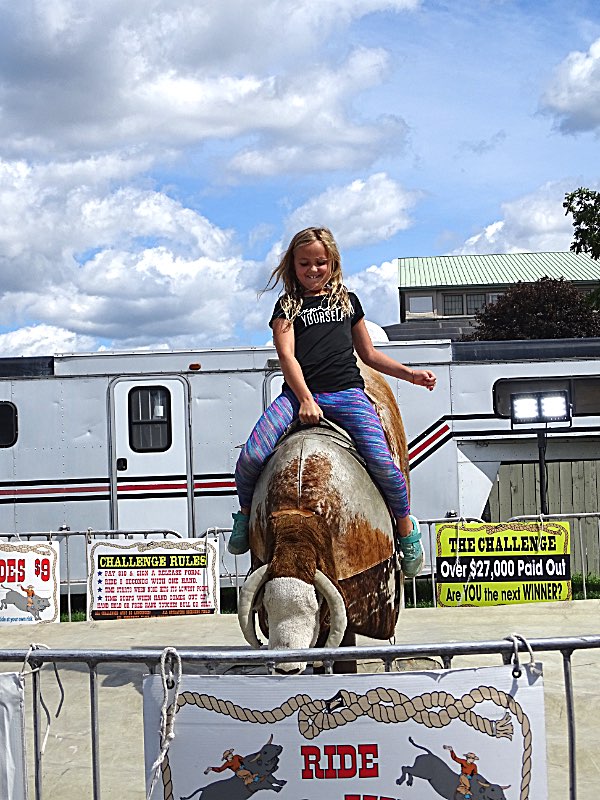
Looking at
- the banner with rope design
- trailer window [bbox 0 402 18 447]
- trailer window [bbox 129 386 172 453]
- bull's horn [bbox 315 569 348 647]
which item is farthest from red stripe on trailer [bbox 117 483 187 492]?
the banner with rope design

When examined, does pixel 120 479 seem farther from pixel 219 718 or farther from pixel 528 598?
pixel 219 718

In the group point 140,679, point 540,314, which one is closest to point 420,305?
point 540,314

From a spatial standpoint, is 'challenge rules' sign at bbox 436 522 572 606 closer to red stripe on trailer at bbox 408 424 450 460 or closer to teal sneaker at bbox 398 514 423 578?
red stripe on trailer at bbox 408 424 450 460

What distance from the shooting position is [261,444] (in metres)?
5.15

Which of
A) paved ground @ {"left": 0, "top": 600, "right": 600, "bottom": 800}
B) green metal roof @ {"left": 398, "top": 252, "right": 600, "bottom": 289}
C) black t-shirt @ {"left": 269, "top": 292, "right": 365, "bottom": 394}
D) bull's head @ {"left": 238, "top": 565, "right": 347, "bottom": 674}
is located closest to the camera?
bull's head @ {"left": 238, "top": 565, "right": 347, "bottom": 674}

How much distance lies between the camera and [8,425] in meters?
11.7

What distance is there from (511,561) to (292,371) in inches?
239

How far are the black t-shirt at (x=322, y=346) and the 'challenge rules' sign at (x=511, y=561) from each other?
17.7 ft

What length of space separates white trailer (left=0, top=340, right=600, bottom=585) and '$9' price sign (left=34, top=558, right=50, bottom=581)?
1.33 meters

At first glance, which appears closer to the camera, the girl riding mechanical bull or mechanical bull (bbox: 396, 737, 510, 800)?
mechanical bull (bbox: 396, 737, 510, 800)

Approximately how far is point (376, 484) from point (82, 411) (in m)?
7.26

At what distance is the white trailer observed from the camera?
38.0 feet

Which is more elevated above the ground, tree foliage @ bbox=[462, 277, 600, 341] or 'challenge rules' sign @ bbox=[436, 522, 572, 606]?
tree foliage @ bbox=[462, 277, 600, 341]

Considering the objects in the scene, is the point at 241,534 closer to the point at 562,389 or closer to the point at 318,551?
the point at 318,551
